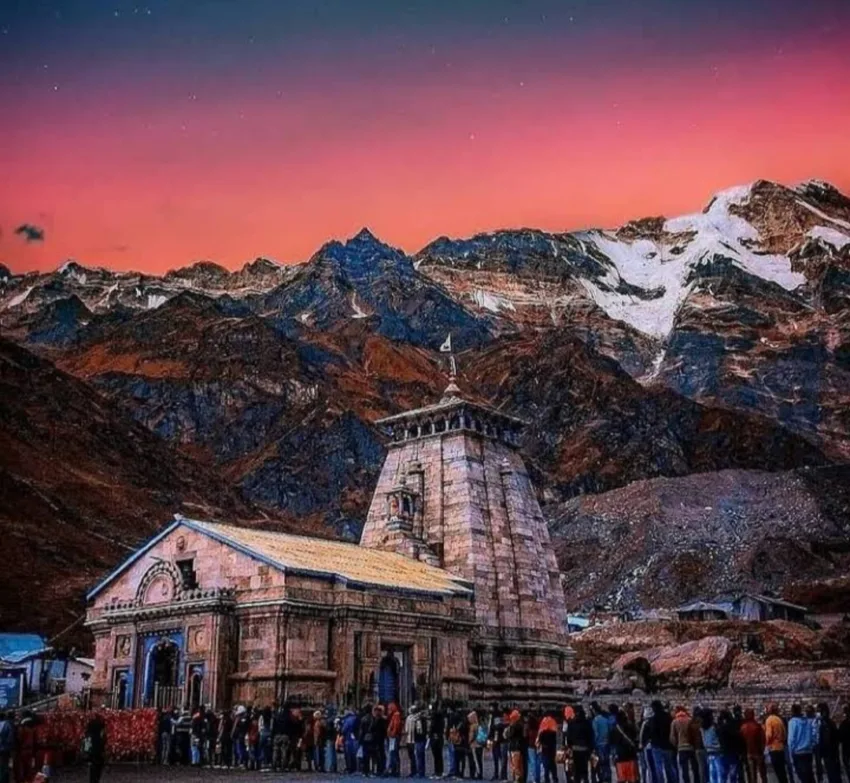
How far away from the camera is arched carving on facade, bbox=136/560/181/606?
31.0 m

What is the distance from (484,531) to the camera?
38.9 metres

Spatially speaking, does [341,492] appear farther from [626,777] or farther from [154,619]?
[626,777]

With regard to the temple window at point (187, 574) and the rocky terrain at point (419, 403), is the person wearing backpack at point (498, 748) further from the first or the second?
the rocky terrain at point (419, 403)

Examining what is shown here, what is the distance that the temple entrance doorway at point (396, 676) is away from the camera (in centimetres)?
3039

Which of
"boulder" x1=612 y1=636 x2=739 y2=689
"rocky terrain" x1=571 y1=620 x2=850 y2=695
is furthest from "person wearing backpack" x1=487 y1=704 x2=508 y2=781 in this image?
"boulder" x1=612 y1=636 x2=739 y2=689

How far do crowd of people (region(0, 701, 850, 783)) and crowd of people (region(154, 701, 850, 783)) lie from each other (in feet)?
0.08

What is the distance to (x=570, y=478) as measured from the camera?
152500 millimetres

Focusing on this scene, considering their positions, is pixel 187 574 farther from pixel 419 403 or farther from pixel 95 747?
pixel 419 403

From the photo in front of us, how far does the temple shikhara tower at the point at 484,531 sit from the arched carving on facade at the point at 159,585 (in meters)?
9.86

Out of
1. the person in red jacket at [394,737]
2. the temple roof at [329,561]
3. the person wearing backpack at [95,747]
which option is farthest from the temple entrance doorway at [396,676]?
the person wearing backpack at [95,747]

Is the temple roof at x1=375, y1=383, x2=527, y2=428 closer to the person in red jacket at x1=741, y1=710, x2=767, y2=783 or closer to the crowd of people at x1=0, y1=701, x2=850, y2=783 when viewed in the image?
the crowd of people at x1=0, y1=701, x2=850, y2=783

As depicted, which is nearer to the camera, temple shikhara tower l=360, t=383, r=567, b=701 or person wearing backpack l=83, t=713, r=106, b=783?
person wearing backpack l=83, t=713, r=106, b=783

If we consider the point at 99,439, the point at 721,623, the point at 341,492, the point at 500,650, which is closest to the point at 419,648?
the point at 500,650

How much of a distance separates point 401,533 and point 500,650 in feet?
18.9
